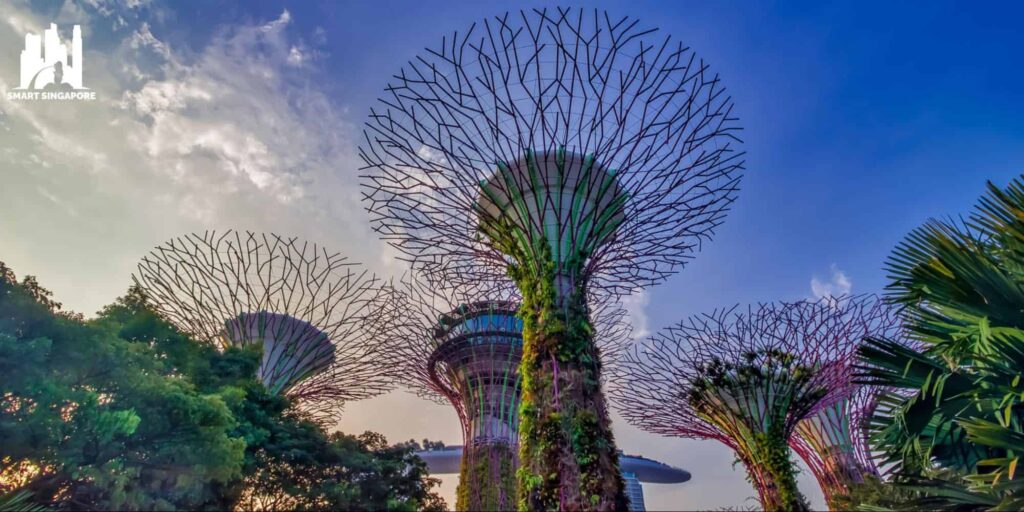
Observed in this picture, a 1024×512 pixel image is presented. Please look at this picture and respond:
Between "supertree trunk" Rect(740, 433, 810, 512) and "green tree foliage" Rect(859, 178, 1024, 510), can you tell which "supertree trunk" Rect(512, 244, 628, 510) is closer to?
"green tree foliage" Rect(859, 178, 1024, 510)

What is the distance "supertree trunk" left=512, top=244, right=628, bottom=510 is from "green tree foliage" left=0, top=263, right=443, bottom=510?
5.60 meters

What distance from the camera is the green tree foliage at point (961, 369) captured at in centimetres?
441

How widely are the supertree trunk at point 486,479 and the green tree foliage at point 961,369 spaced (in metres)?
18.7

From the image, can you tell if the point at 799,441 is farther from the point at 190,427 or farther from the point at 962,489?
the point at 190,427

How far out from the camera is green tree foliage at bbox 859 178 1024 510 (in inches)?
173

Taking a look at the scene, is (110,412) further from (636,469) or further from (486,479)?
(636,469)

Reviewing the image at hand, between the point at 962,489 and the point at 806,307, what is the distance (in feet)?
61.4

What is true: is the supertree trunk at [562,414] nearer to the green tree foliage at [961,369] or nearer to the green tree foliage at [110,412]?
the green tree foliage at [961,369]

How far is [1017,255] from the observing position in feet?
16.0

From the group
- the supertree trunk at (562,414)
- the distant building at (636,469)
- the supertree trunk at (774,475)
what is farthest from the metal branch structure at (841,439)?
the distant building at (636,469)

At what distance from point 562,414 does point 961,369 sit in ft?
17.2

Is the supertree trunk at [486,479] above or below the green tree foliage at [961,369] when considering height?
below

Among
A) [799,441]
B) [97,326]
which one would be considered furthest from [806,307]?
[97,326]

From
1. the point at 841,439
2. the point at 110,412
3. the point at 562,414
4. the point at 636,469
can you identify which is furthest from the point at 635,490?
the point at 110,412
